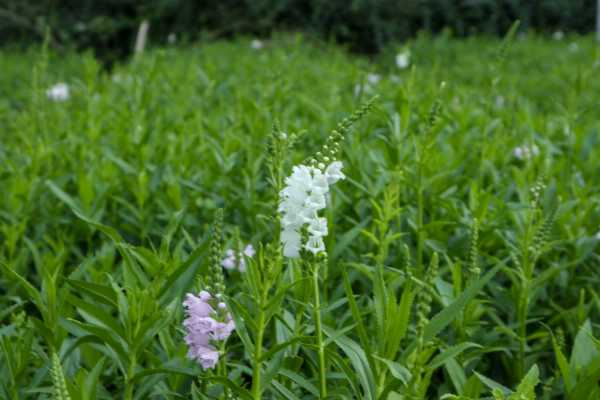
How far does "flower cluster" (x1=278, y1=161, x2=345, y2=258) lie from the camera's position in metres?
1.66

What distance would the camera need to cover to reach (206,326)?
173 centimetres

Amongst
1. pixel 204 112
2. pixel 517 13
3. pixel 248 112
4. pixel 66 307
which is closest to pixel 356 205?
pixel 66 307

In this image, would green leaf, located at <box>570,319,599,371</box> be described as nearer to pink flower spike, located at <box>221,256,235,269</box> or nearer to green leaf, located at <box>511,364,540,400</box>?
green leaf, located at <box>511,364,540,400</box>

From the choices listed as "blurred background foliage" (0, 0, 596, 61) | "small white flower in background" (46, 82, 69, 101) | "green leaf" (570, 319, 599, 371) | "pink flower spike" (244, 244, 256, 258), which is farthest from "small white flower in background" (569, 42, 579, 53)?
"green leaf" (570, 319, 599, 371)

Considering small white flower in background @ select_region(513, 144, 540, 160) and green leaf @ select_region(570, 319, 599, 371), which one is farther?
small white flower in background @ select_region(513, 144, 540, 160)

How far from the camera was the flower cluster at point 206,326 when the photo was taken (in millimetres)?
1727

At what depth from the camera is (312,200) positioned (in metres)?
1.67

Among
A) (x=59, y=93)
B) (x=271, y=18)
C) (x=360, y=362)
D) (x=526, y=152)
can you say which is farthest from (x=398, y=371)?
(x=271, y=18)

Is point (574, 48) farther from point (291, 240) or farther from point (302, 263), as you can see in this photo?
point (291, 240)

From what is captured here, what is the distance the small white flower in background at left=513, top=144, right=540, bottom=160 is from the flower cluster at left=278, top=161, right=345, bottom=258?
6.89 ft

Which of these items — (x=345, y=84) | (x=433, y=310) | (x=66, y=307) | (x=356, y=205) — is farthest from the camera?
(x=345, y=84)

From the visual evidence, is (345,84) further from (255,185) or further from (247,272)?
(247,272)

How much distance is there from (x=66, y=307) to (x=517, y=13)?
Result: 1397 cm

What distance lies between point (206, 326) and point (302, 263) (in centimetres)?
47
